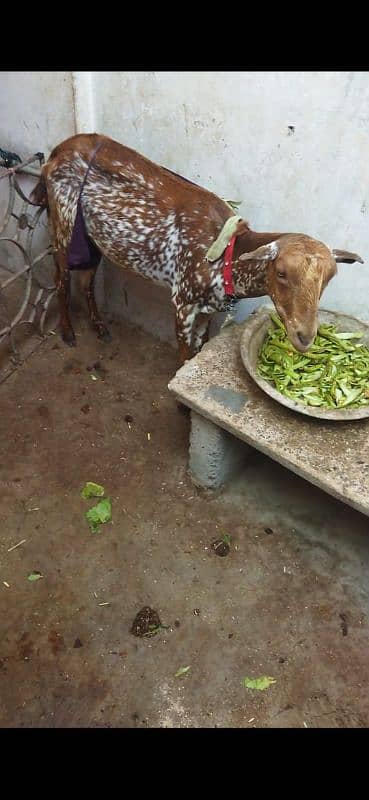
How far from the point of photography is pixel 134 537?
3.58 meters

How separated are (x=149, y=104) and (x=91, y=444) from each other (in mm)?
2480

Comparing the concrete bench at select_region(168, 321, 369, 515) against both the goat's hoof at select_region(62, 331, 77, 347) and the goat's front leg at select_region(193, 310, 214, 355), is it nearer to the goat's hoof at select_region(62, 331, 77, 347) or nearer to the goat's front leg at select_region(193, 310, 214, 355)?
the goat's front leg at select_region(193, 310, 214, 355)

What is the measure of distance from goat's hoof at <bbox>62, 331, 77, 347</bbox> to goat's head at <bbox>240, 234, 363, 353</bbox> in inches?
93.7

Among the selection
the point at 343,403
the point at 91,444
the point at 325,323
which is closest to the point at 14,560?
the point at 91,444

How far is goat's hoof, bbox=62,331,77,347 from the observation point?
16.1 ft

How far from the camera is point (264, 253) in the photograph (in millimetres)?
2986

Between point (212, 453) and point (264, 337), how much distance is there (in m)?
→ 0.82

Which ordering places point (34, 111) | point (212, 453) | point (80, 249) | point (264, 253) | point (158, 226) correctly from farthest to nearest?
point (34, 111) → point (80, 249) → point (158, 226) → point (212, 453) → point (264, 253)

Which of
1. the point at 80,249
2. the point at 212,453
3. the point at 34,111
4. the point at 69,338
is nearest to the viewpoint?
the point at 212,453

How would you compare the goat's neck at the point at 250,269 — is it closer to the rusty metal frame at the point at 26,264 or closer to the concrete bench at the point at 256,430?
the concrete bench at the point at 256,430

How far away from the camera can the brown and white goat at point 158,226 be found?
11.1 ft

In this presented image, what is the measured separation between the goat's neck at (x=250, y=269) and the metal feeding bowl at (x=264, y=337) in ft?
0.87

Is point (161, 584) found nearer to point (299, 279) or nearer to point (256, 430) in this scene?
point (256, 430)

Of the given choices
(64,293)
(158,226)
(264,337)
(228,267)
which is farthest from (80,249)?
(264,337)
